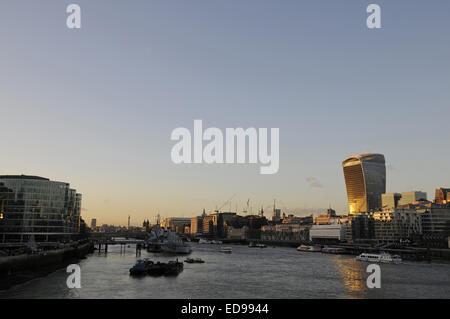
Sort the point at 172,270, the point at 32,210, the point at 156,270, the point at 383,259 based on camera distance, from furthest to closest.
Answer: the point at 32,210 < the point at 383,259 < the point at 172,270 < the point at 156,270

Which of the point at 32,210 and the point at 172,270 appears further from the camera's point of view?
the point at 32,210

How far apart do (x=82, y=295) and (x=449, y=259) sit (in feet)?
528

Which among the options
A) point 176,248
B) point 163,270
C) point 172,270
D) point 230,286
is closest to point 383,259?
point 172,270

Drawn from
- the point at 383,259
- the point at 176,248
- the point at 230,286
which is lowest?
the point at 176,248

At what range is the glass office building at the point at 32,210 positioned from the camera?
169625 millimetres

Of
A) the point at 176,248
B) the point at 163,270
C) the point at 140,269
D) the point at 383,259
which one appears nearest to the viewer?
the point at 140,269

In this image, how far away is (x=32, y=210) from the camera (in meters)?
177

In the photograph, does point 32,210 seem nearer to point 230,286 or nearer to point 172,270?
point 172,270

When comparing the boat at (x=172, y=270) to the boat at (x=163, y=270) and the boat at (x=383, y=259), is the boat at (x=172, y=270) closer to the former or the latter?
the boat at (x=163, y=270)

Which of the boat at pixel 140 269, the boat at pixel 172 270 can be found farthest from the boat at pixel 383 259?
the boat at pixel 140 269

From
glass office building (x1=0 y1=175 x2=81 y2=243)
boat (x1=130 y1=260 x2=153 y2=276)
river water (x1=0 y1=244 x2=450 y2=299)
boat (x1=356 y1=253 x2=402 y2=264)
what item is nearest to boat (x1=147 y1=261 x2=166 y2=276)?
boat (x1=130 y1=260 x2=153 y2=276)

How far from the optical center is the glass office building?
170 meters

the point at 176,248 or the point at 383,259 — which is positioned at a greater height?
the point at 383,259
